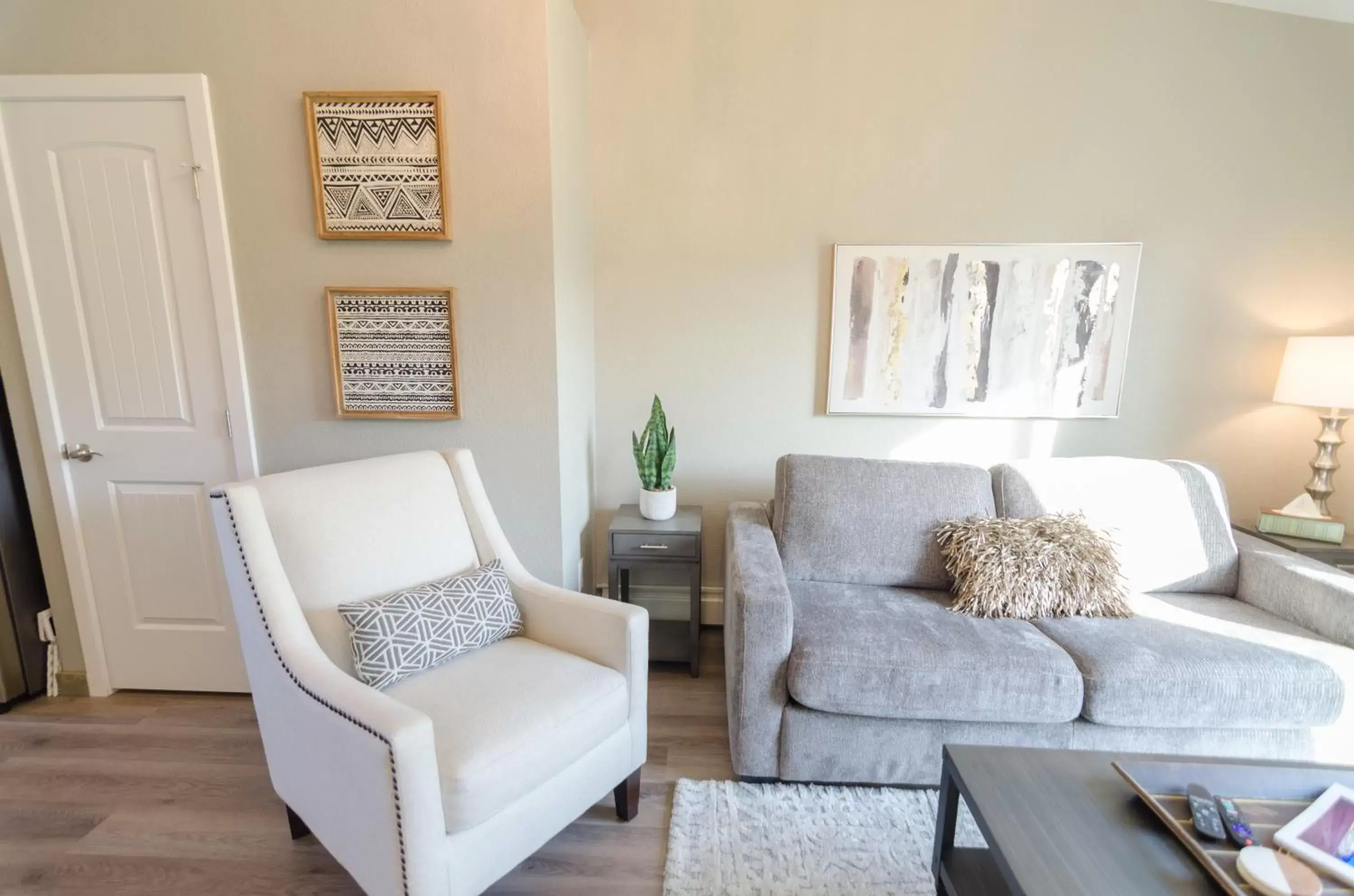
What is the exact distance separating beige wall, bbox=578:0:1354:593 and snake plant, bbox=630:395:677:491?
0.30 metres

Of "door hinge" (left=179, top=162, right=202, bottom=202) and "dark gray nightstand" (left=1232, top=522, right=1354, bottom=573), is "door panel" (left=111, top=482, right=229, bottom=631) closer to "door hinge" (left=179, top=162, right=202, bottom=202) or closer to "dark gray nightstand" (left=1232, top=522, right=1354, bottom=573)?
"door hinge" (left=179, top=162, right=202, bottom=202)

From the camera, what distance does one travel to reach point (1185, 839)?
99 cm

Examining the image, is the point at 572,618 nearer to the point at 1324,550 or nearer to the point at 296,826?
the point at 296,826

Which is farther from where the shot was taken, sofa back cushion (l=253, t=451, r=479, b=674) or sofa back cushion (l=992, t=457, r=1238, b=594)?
sofa back cushion (l=992, t=457, r=1238, b=594)

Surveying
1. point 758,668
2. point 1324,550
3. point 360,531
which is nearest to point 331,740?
point 360,531

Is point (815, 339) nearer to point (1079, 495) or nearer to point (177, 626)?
point (1079, 495)

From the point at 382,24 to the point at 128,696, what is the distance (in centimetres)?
253

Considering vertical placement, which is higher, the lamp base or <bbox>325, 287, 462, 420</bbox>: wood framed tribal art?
<bbox>325, 287, 462, 420</bbox>: wood framed tribal art

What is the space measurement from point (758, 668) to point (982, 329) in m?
1.73

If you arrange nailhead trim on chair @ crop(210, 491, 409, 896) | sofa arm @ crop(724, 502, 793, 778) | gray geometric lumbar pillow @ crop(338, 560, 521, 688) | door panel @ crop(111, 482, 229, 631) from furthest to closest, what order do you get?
door panel @ crop(111, 482, 229, 631)
sofa arm @ crop(724, 502, 793, 778)
gray geometric lumbar pillow @ crop(338, 560, 521, 688)
nailhead trim on chair @ crop(210, 491, 409, 896)

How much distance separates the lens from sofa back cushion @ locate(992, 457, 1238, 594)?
206 centimetres

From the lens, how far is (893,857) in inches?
59.4

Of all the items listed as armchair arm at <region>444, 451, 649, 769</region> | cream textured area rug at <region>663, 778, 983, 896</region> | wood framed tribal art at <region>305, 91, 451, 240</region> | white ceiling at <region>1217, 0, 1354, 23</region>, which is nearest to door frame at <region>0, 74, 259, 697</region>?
wood framed tribal art at <region>305, 91, 451, 240</region>

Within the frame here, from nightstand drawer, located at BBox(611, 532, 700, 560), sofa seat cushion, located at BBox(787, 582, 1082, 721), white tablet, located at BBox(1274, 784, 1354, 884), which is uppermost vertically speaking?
nightstand drawer, located at BBox(611, 532, 700, 560)
